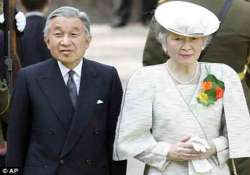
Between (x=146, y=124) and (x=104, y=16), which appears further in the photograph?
(x=104, y=16)

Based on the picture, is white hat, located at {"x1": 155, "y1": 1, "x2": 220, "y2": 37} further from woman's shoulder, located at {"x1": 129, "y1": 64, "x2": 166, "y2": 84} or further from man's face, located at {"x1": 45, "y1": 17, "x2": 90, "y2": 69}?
man's face, located at {"x1": 45, "y1": 17, "x2": 90, "y2": 69}

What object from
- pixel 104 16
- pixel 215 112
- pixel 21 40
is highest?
pixel 215 112

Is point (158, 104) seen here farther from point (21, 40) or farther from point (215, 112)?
point (21, 40)

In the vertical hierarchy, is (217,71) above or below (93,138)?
above

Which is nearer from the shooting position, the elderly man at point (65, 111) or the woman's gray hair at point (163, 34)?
the woman's gray hair at point (163, 34)

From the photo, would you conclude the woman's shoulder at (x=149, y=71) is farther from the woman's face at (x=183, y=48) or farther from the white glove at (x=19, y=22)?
the white glove at (x=19, y=22)

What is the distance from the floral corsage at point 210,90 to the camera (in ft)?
15.4

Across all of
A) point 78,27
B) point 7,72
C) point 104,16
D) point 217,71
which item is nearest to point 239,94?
point 217,71

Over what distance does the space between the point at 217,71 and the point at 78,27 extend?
735 mm

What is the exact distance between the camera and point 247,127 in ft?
15.7

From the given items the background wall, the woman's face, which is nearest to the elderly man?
the woman's face

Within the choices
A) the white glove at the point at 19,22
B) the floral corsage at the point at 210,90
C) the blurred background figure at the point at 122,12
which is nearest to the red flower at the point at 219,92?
the floral corsage at the point at 210,90

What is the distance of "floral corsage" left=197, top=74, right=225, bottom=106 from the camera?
A: 4.70 meters

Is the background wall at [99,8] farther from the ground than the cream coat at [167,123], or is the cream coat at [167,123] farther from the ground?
the cream coat at [167,123]
